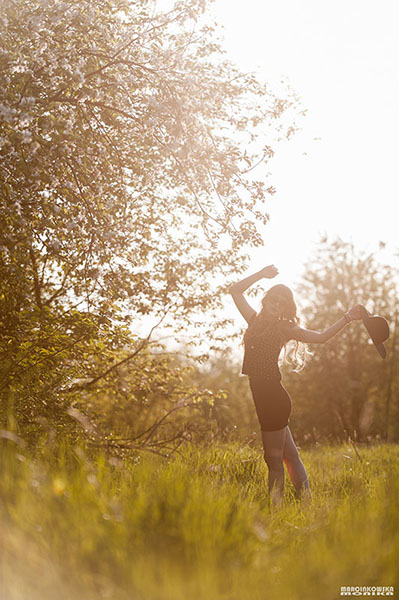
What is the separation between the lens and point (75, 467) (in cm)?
434

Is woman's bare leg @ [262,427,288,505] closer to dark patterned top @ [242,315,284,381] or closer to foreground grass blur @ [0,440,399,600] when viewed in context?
dark patterned top @ [242,315,284,381]

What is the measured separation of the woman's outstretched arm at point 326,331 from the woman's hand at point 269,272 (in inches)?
25.6

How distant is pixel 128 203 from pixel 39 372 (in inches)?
112

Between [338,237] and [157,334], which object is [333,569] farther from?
[338,237]

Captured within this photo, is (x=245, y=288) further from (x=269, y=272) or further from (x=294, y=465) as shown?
(x=294, y=465)

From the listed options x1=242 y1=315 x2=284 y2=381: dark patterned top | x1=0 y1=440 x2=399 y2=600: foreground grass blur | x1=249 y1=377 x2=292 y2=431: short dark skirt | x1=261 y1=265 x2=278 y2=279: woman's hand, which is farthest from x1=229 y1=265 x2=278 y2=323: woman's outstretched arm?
x1=0 y1=440 x2=399 y2=600: foreground grass blur

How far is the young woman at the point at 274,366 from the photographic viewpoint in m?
4.99

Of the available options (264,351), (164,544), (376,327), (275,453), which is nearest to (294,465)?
(275,453)

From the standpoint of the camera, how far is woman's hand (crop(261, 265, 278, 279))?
18.3ft

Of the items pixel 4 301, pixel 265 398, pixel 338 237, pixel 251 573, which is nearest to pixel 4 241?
pixel 4 301

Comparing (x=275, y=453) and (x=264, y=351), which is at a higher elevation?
(x=264, y=351)

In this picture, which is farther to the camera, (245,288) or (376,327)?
(245,288)

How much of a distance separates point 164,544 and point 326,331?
2.58m

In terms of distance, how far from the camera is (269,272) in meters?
5.58
